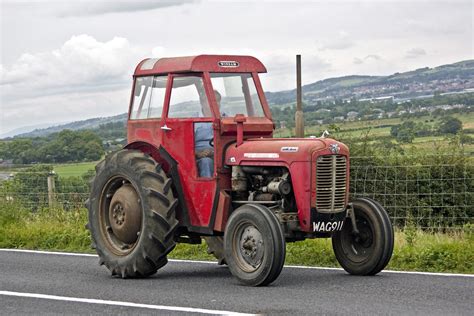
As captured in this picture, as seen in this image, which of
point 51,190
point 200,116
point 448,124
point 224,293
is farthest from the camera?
point 448,124

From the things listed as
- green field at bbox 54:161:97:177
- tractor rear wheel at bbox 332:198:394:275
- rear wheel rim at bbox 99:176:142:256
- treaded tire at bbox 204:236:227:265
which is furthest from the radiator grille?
green field at bbox 54:161:97:177

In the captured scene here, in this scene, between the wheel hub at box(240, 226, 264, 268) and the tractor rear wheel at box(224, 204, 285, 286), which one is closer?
the tractor rear wheel at box(224, 204, 285, 286)

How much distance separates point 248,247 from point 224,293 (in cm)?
83

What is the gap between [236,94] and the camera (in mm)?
12844

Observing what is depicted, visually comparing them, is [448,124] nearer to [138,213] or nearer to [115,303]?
[138,213]

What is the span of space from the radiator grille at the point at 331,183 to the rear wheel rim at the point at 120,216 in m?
2.47

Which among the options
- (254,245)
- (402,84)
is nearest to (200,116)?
(254,245)

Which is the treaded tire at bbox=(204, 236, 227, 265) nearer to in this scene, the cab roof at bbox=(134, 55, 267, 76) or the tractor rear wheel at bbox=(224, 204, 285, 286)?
the tractor rear wheel at bbox=(224, 204, 285, 286)

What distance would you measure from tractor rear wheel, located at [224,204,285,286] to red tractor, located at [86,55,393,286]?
11mm

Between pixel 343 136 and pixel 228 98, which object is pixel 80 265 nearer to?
pixel 228 98

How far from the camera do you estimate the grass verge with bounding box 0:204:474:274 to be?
12.8 m

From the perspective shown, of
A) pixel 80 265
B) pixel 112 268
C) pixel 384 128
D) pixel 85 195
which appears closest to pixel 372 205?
pixel 112 268

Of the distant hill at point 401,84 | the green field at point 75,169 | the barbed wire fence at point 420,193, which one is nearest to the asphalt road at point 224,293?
the barbed wire fence at point 420,193

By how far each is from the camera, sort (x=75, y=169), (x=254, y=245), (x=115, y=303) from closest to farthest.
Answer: (x=115, y=303) → (x=254, y=245) → (x=75, y=169)
